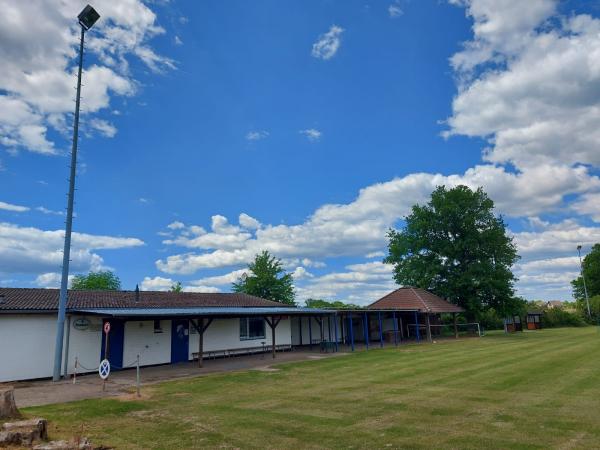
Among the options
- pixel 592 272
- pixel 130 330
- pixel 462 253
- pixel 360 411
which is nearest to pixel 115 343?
pixel 130 330

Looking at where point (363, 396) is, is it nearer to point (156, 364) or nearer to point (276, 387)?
point (276, 387)

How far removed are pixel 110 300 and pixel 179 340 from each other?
13.2 feet

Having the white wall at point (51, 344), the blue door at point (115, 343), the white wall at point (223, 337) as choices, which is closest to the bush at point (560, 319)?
the white wall at point (223, 337)

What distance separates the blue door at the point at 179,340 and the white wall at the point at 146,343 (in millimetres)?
258

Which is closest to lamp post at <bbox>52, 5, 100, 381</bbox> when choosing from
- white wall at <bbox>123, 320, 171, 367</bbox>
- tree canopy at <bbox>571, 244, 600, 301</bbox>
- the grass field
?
white wall at <bbox>123, 320, 171, 367</bbox>

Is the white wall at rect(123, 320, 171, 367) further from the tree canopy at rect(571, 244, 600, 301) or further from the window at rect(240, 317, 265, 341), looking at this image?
the tree canopy at rect(571, 244, 600, 301)

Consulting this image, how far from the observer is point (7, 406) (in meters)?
9.09

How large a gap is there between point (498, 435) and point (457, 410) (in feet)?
6.58

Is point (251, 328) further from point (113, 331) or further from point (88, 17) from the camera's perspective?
point (88, 17)

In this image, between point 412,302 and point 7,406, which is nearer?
point 7,406

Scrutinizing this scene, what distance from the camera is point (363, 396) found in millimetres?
11422

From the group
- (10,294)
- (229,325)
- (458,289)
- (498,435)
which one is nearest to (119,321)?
(10,294)

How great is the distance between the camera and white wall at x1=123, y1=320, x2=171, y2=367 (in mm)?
19688

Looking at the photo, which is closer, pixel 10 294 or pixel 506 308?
pixel 10 294
